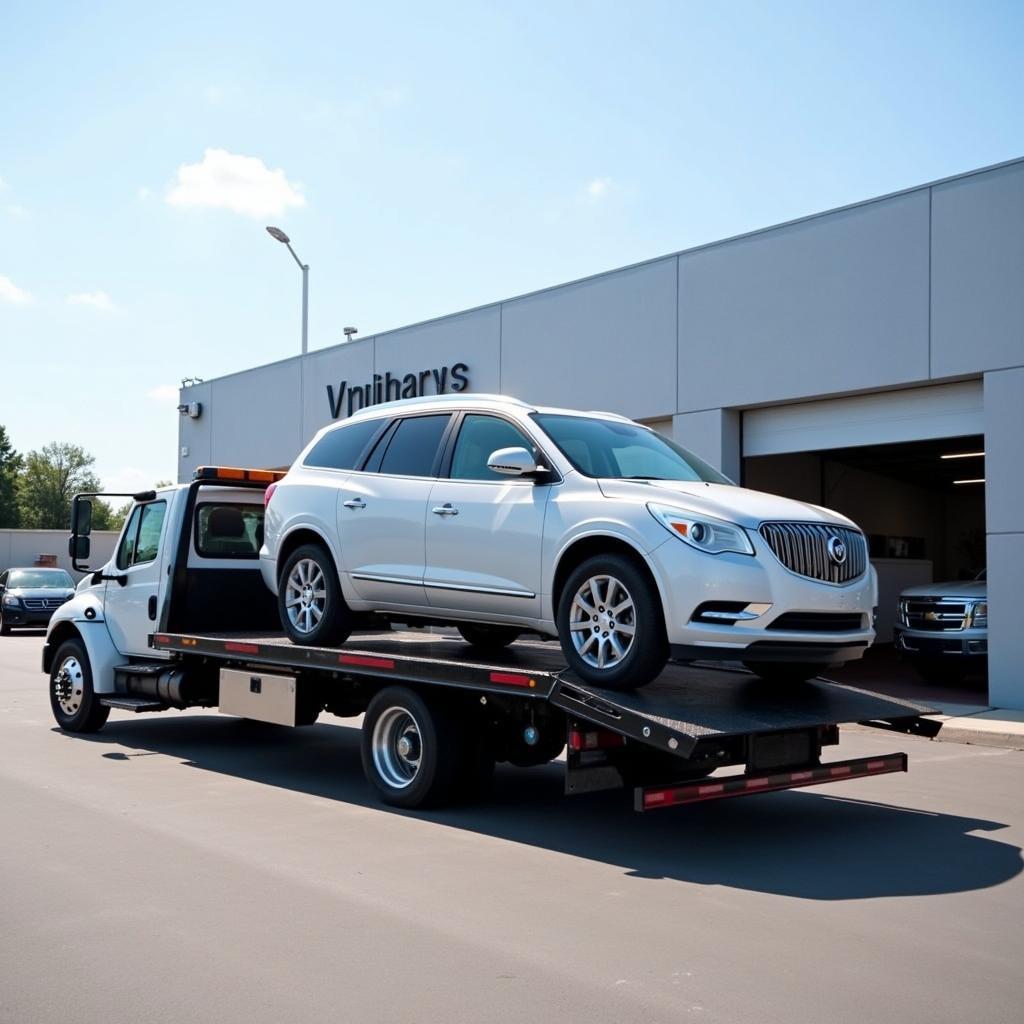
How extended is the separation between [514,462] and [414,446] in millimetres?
1464

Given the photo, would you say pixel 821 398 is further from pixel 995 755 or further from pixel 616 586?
pixel 616 586

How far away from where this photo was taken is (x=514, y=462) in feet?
24.6

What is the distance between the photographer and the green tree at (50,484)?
103688 millimetres

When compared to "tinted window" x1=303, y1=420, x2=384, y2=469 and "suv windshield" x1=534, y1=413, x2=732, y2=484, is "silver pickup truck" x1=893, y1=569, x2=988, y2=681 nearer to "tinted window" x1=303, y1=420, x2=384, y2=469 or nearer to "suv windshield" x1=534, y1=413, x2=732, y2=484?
"suv windshield" x1=534, y1=413, x2=732, y2=484

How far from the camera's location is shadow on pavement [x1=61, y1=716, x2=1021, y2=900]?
6250 millimetres

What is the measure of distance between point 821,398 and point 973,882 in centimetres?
1093

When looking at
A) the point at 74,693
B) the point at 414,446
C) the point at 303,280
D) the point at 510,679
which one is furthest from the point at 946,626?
the point at 303,280

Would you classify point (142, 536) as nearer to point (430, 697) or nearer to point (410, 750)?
point (410, 750)

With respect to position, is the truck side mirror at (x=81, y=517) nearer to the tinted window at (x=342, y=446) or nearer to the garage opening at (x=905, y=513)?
the tinted window at (x=342, y=446)

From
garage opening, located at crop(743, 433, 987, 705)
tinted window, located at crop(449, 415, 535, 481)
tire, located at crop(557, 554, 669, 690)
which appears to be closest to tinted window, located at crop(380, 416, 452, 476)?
tinted window, located at crop(449, 415, 535, 481)

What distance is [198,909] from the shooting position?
5.54m

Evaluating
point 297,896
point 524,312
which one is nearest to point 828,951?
point 297,896

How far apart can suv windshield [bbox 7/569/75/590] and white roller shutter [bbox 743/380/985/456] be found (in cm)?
1914

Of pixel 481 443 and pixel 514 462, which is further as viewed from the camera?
pixel 481 443
